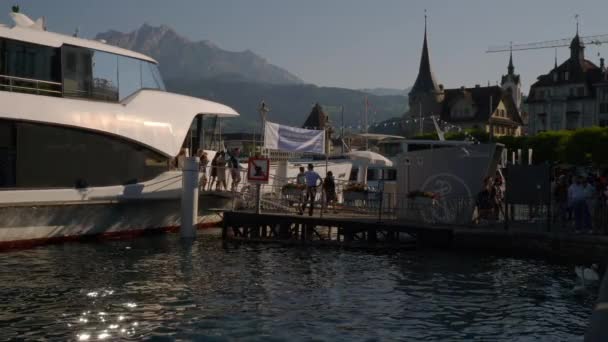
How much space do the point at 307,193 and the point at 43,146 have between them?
8.57m

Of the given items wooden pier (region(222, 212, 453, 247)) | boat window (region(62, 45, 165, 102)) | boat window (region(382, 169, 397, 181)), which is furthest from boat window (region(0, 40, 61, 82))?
boat window (region(382, 169, 397, 181))

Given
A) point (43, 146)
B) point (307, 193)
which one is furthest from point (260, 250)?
point (43, 146)

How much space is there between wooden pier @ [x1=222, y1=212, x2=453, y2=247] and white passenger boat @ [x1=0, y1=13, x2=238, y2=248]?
7.73 feet

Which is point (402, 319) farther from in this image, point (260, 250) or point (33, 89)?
point (33, 89)

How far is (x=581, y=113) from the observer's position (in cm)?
9944

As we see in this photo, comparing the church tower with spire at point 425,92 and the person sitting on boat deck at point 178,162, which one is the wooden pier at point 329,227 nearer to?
the person sitting on boat deck at point 178,162

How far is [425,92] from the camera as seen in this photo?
143250mm

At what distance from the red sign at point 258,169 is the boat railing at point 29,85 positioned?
6.18m

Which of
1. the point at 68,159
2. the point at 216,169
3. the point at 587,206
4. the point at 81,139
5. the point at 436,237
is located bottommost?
the point at 436,237

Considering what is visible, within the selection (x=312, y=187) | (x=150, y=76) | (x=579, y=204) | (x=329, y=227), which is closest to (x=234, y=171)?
(x=312, y=187)

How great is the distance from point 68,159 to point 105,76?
132 inches

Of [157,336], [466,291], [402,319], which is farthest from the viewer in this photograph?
[466,291]

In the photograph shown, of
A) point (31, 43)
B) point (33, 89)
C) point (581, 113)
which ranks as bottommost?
point (33, 89)

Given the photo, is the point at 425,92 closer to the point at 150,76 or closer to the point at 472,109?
the point at 472,109
